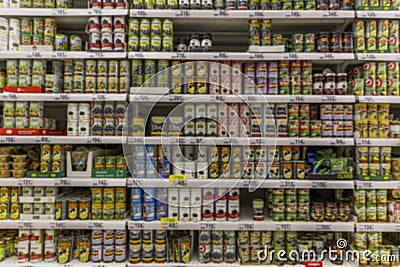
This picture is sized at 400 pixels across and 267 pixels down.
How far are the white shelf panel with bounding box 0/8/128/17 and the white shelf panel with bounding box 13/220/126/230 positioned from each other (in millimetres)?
1672

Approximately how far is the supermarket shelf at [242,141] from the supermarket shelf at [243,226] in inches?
25.0

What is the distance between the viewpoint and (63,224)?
91.3 inches

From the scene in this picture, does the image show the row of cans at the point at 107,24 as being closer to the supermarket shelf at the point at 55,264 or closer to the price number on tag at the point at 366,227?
the supermarket shelf at the point at 55,264

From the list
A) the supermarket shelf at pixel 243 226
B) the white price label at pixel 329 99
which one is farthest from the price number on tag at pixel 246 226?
the white price label at pixel 329 99

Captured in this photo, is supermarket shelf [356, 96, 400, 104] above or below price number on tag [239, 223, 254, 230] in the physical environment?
above

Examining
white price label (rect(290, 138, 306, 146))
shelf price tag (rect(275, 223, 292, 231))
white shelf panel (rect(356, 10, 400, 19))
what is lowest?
shelf price tag (rect(275, 223, 292, 231))

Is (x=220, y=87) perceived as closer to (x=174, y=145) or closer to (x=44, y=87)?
(x=174, y=145)

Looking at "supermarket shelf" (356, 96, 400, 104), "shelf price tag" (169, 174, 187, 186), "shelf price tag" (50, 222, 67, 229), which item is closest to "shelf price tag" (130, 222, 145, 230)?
"shelf price tag" (169, 174, 187, 186)

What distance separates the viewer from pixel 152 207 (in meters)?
2.35

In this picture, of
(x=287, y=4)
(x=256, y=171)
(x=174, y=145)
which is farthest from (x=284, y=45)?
(x=174, y=145)

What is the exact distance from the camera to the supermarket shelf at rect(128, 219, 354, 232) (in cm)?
231

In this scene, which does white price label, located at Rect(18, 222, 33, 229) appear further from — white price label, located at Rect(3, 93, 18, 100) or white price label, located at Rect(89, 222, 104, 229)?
white price label, located at Rect(3, 93, 18, 100)

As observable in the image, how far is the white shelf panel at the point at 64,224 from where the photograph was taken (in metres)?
2.32

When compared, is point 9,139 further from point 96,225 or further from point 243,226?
point 243,226
